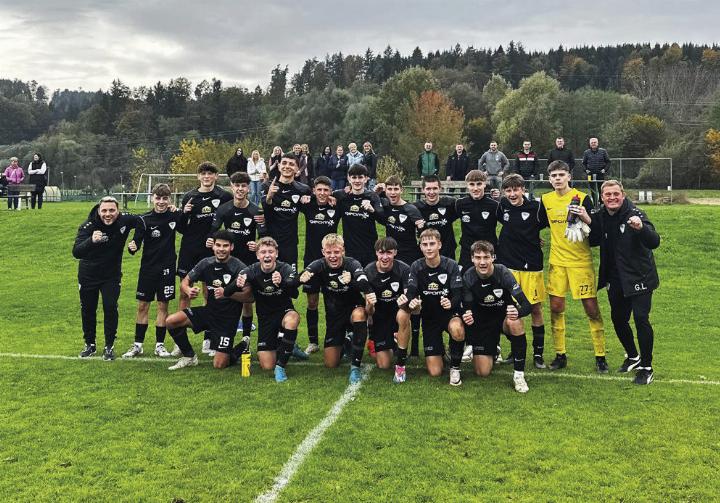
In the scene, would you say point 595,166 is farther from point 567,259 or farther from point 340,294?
point 340,294

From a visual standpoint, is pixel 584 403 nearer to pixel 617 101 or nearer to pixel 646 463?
pixel 646 463

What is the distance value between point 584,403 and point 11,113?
145581 mm

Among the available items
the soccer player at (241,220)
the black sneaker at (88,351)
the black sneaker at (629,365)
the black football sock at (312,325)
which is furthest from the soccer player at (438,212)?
the black sneaker at (88,351)

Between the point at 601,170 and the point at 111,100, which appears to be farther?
the point at 111,100

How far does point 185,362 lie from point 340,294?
2067 mm

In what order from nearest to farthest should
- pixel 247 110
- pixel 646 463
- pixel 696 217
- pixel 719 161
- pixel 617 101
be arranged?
pixel 646 463 → pixel 696 217 → pixel 719 161 → pixel 617 101 → pixel 247 110

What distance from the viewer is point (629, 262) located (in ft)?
21.4

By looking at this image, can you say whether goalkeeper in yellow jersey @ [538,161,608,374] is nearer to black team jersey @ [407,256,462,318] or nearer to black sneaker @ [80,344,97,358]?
black team jersey @ [407,256,462,318]

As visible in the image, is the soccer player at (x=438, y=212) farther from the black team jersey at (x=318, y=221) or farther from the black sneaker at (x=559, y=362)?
the black sneaker at (x=559, y=362)

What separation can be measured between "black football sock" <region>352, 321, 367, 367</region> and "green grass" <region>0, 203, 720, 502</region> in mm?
251

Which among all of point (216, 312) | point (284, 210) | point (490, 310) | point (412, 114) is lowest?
point (216, 312)

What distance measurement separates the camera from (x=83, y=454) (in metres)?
4.71

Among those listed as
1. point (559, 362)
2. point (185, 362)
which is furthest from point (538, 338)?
point (185, 362)

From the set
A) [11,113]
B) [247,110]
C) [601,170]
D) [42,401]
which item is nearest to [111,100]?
[247,110]
